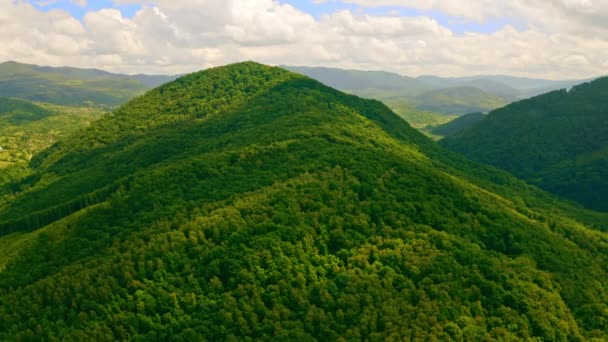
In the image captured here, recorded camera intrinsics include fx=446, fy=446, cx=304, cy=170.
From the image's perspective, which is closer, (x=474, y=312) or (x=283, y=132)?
(x=474, y=312)

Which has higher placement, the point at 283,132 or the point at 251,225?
the point at 283,132

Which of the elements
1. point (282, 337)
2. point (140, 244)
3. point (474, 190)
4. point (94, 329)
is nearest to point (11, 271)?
point (140, 244)

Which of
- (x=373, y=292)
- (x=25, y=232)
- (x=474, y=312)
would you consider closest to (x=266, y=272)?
(x=373, y=292)

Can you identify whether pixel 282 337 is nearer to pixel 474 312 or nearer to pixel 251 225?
pixel 251 225

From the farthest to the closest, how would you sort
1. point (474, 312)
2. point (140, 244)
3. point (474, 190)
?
1. point (474, 190)
2. point (140, 244)
3. point (474, 312)

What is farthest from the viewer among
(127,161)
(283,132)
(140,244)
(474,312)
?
(127,161)

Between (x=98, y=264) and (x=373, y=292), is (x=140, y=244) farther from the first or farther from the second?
(x=373, y=292)

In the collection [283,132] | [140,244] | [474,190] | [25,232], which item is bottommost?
[25,232]
